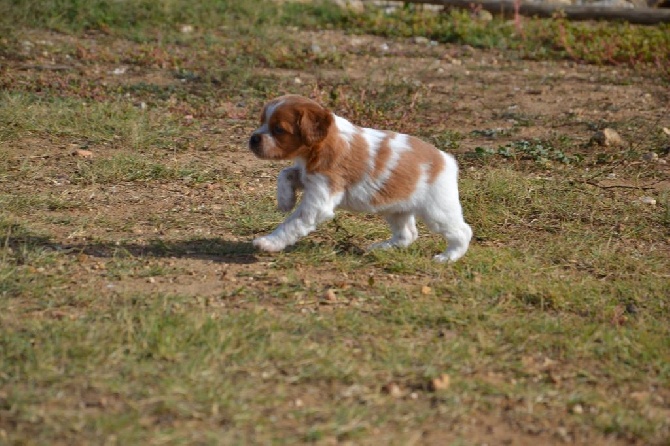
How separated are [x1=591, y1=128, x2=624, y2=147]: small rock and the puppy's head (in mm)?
3761

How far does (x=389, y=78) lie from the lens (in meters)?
10.8

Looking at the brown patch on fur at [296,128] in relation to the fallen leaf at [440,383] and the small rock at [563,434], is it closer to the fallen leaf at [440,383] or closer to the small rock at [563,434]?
the fallen leaf at [440,383]

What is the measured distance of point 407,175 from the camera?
590 cm

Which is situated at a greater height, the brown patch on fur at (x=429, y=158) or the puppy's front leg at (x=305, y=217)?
the brown patch on fur at (x=429, y=158)

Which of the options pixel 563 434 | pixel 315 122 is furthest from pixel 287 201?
pixel 563 434

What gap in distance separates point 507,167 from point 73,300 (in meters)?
4.04

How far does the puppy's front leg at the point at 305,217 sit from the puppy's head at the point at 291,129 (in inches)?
9.6

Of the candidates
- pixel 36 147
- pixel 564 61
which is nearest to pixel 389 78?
pixel 564 61

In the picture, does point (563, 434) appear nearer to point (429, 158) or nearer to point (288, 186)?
point (429, 158)

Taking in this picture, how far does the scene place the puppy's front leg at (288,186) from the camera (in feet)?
19.9

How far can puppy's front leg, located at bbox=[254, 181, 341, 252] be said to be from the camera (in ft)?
19.0

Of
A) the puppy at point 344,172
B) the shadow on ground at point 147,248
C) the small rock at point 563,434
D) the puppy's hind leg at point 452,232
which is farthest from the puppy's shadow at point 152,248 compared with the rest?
the small rock at point 563,434

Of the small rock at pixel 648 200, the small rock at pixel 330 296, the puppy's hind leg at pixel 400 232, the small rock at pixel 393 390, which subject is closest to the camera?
the small rock at pixel 393 390

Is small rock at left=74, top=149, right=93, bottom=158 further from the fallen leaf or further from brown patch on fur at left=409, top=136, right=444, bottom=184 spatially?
the fallen leaf
